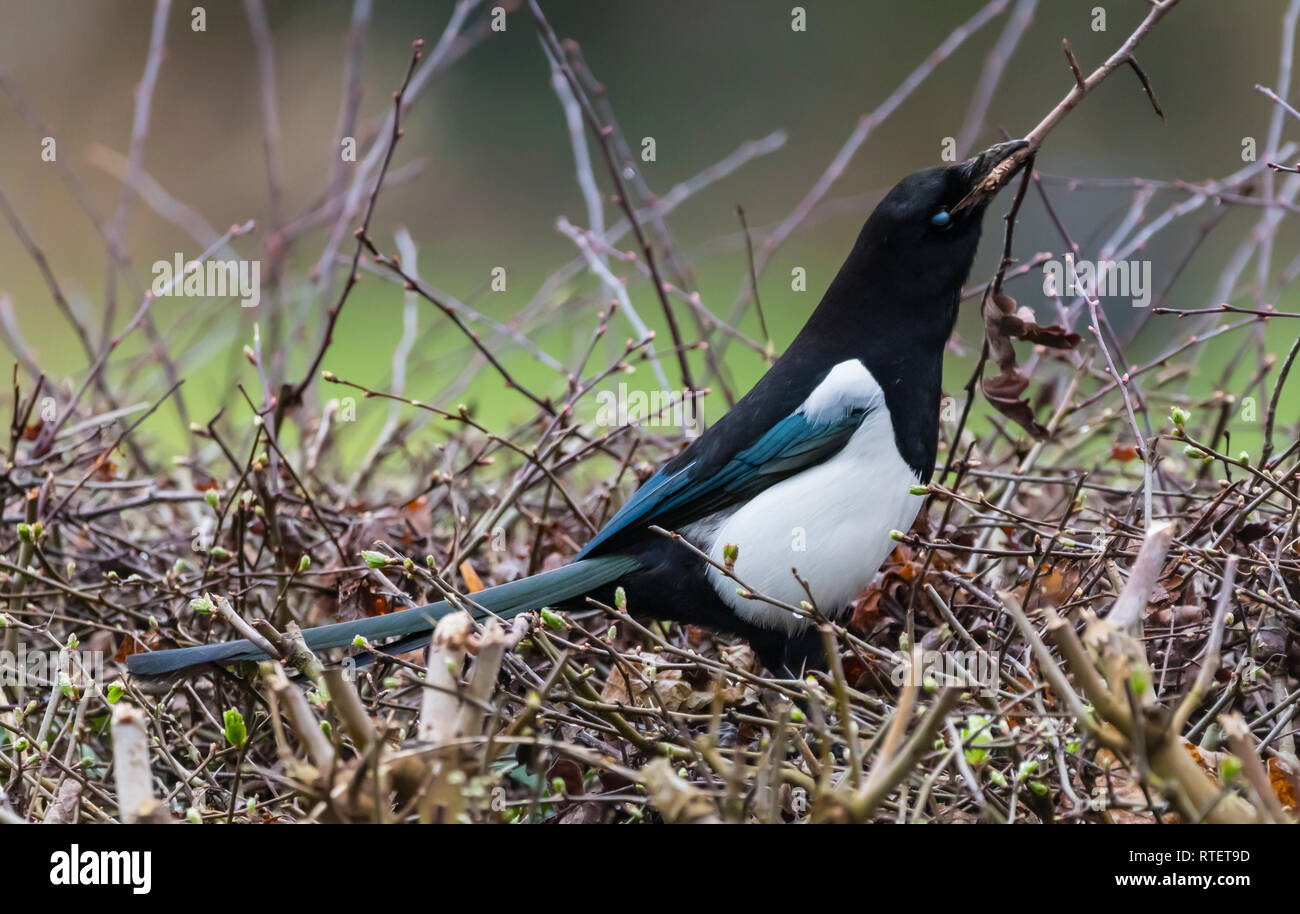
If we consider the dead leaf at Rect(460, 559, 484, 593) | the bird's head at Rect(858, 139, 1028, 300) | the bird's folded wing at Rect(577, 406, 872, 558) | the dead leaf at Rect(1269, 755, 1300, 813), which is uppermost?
the bird's head at Rect(858, 139, 1028, 300)

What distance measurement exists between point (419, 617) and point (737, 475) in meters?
0.65

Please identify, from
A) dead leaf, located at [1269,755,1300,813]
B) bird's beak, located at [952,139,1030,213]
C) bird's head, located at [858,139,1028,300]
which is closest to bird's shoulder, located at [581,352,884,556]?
bird's head, located at [858,139,1028,300]

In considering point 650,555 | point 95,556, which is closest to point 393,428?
point 95,556

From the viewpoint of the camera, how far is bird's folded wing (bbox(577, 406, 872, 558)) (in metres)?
2.24

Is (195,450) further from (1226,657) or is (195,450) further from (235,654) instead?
(1226,657)

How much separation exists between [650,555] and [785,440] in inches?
12.5

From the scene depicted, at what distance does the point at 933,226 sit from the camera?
2289 millimetres

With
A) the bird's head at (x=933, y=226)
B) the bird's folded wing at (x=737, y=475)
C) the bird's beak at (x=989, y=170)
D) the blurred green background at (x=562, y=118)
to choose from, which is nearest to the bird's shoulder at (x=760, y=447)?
the bird's folded wing at (x=737, y=475)

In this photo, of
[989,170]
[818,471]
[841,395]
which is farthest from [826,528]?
[989,170]

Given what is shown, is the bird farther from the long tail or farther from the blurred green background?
the blurred green background

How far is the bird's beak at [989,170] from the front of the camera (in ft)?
7.06

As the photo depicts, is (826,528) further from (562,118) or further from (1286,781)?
(562,118)

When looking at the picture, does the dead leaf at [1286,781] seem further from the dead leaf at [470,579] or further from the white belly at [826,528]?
the dead leaf at [470,579]

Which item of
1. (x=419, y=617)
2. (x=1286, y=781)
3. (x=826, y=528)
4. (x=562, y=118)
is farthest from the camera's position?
(x=562, y=118)
